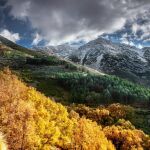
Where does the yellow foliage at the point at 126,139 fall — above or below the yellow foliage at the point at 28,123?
below

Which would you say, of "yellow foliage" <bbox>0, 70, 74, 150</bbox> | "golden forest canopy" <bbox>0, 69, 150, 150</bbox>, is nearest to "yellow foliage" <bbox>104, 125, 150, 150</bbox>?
"golden forest canopy" <bbox>0, 69, 150, 150</bbox>

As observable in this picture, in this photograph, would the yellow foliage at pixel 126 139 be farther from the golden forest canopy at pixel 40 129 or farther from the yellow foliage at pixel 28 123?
the yellow foliage at pixel 28 123

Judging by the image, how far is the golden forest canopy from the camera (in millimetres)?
84312

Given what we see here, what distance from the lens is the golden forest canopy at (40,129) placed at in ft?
277

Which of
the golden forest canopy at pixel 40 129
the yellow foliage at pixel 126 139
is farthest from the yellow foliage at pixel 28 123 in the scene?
the yellow foliage at pixel 126 139

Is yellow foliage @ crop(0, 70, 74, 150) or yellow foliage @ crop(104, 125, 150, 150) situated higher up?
yellow foliage @ crop(0, 70, 74, 150)

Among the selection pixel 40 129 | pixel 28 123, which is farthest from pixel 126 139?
pixel 28 123

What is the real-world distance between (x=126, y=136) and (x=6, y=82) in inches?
2706

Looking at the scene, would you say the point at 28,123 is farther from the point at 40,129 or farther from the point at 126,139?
the point at 126,139

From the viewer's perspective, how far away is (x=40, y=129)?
106m

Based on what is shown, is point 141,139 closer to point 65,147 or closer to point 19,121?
point 65,147

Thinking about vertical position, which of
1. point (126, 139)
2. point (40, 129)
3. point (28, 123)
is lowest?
point (126, 139)

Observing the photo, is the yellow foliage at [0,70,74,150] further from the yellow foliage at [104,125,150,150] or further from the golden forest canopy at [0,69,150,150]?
the yellow foliage at [104,125,150,150]

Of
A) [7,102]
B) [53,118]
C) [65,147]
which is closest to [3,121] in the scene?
[7,102]
